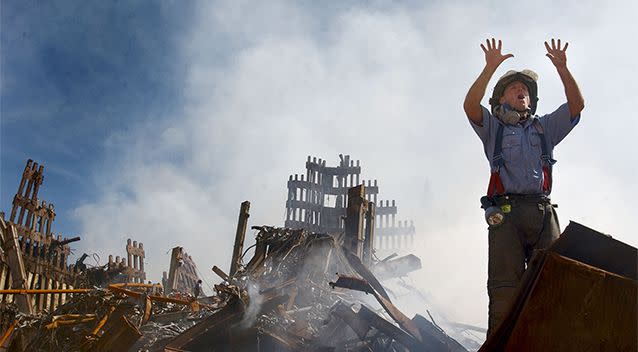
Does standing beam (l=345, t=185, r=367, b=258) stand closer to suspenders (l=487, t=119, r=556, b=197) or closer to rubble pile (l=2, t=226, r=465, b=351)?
rubble pile (l=2, t=226, r=465, b=351)

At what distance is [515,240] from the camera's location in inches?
117

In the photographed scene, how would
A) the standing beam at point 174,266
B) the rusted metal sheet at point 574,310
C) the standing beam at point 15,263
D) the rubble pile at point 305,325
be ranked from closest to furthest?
1. the rusted metal sheet at point 574,310
2. the rubble pile at point 305,325
3. the standing beam at point 15,263
4. the standing beam at point 174,266

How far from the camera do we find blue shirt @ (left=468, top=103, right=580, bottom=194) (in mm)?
3133

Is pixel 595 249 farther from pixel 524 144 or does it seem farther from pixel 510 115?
pixel 510 115

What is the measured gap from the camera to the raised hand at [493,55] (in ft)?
10.8

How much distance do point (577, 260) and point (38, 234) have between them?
46.3 feet

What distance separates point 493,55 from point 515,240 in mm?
1404

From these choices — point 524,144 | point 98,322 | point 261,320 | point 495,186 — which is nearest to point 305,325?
point 261,320

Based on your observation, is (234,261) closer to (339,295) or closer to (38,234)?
(339,295)

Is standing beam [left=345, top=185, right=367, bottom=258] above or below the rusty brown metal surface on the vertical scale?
above

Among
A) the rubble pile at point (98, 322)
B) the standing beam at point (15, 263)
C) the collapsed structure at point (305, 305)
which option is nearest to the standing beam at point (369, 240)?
the collapsed structure at point (305, 305)

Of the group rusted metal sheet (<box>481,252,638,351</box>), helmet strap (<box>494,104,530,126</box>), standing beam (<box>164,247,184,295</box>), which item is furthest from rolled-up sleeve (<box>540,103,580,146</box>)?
standing beam (<box>164,247,184,295</box>)

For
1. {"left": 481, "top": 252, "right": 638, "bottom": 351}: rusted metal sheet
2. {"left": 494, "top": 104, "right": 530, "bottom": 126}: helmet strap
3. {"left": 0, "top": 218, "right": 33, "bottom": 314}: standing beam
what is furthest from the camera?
{"left": 0, "top": 218, "right": 33, "bottom": 314}: standing beam

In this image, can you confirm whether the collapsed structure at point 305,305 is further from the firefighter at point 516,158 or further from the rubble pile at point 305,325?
the firefighter at point 516,158
